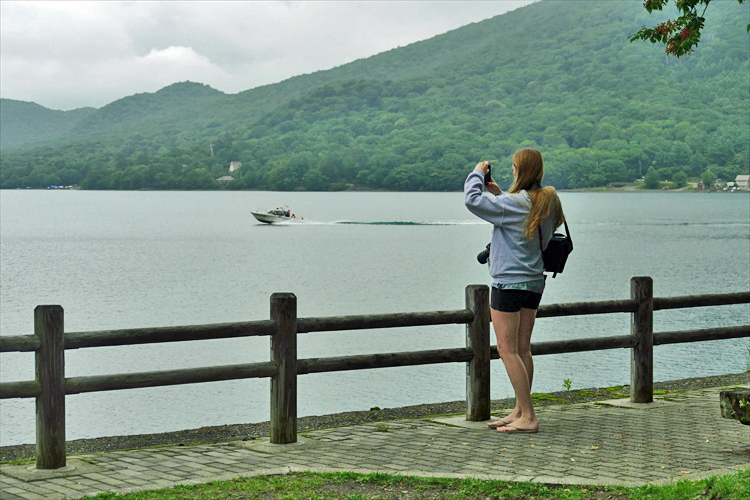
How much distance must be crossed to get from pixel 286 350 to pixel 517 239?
79.0 inches

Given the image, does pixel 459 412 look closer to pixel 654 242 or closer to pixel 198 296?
pixel 198 296

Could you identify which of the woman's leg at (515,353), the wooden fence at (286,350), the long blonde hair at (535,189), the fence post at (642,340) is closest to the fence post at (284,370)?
the wooden fence at (286,350)

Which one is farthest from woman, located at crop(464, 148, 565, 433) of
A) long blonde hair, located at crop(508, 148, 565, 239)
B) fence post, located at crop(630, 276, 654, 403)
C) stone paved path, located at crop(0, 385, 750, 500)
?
fence post, located at crop(630, 276, 654, 403)

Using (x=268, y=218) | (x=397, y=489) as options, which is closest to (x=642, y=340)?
(x=397, y=489)

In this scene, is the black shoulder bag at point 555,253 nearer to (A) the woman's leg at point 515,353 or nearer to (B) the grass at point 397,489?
(A) the woman's leg at point 515,353

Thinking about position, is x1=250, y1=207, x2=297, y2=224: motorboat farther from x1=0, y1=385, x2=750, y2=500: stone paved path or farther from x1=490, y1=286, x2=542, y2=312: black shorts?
x1=490, y1=286, x2=542, y2=312: black shorts

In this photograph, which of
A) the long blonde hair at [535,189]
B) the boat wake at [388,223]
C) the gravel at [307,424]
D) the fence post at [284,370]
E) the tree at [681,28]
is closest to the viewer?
the long blonde hair at [535,189]

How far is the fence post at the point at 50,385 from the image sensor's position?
6656mm

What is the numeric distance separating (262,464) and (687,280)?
4958cm

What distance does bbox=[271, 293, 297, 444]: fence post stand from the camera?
24.6 ft

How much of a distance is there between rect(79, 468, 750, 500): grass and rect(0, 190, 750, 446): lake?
13319mm

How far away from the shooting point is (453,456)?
23.1 feet

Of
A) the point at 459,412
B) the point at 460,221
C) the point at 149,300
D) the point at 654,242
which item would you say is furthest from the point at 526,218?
the point at 460,221

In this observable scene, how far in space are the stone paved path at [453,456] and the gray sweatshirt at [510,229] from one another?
1347 millimetres
